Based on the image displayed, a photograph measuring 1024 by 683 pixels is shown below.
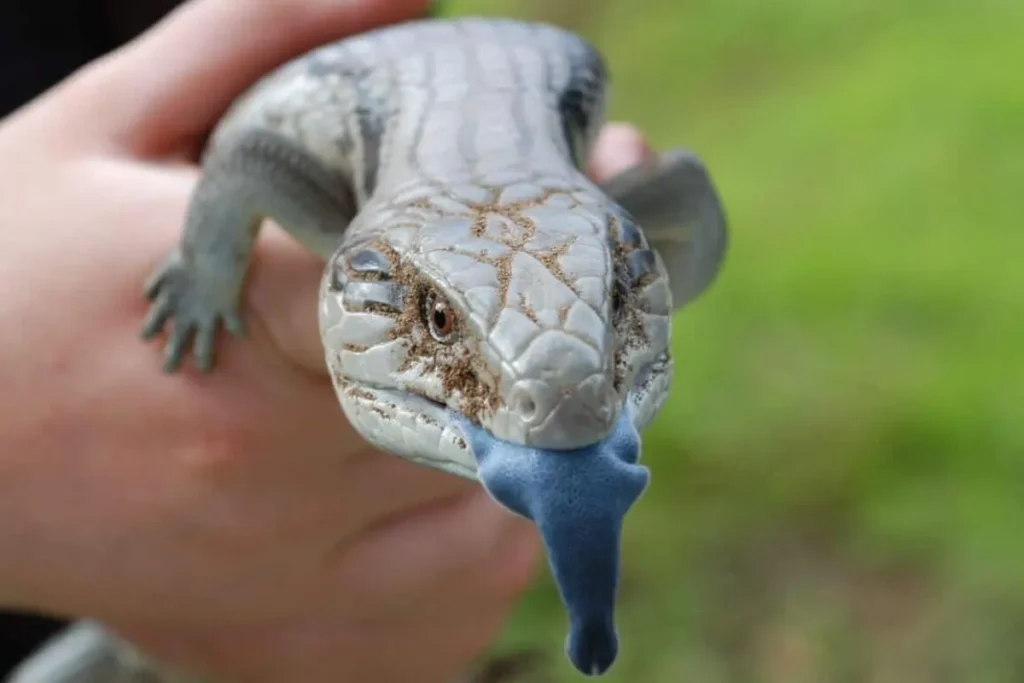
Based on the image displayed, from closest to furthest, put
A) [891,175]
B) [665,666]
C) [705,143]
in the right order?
[665,666] < [891,175] < [705,143]

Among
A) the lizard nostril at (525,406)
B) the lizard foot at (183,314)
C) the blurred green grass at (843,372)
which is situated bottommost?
the blurred green grass at (843,372)

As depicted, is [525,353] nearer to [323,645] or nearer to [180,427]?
[180,427]

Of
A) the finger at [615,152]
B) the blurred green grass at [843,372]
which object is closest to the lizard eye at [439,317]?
the finger at [615,152]

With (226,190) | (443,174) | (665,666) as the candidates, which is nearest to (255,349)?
(226,190)

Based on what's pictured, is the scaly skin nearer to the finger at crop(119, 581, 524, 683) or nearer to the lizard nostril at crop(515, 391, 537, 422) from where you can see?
the lizard nostril at crop(515, 391, 537, 422)

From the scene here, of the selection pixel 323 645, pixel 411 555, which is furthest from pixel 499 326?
pixel 323 645

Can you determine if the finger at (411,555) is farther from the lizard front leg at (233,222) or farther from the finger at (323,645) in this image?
the lizard front leg at (233,222)

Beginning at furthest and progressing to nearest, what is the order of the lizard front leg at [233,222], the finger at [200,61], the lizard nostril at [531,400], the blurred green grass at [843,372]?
the blurred green grass at [843,372]
the finger at [200,61]
the lizard front leg at [233,222]
the lizard nostril at [531,400]

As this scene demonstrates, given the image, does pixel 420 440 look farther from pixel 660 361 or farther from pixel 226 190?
pixel 226 190
